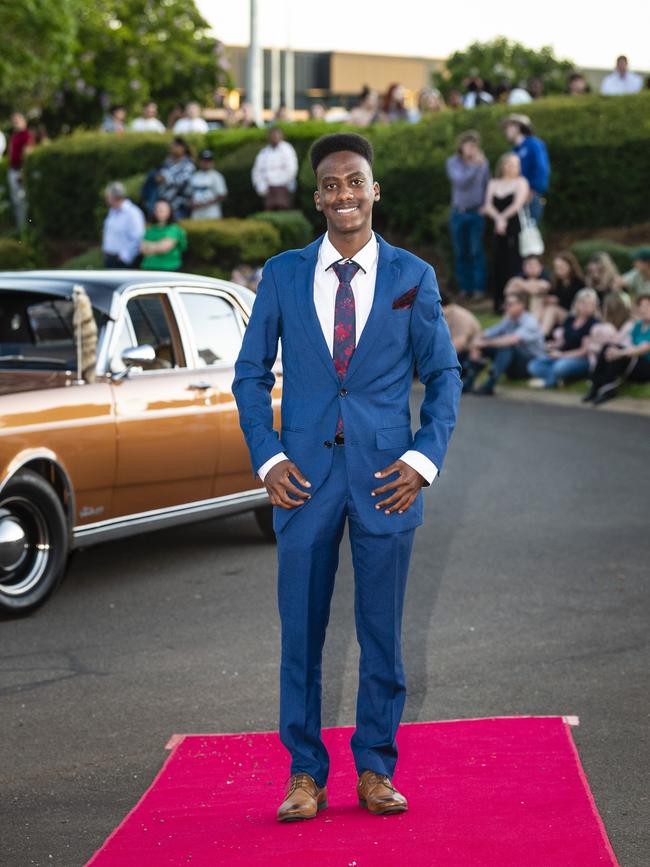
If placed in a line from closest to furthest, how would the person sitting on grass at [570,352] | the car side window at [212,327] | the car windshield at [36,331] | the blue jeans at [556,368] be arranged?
1. the car windshield at [36,331]
2. the car side window at [212,327]
3. the person sitting on grass at [570,352]
4. the blue jeans at [556,368]

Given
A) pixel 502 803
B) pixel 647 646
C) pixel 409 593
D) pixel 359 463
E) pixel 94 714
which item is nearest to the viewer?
pixel 359 463

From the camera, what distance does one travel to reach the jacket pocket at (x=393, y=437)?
15.6 ft

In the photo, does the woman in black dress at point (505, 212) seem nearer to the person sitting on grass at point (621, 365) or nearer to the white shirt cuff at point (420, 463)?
the person sitting on grass at point (621, 365)

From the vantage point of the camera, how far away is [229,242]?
22.7m

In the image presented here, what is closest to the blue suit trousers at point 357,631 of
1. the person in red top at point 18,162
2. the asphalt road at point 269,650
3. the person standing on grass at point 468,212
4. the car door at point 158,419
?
the asphalt road at point 269,650

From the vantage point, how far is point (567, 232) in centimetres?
2325

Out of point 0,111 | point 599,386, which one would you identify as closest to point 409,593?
point 599,386

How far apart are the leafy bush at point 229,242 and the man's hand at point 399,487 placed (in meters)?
18.0

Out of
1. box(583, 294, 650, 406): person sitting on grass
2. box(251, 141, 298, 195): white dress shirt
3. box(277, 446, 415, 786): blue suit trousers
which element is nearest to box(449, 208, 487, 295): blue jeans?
box(251, 141, 298, 195): white dress shirt

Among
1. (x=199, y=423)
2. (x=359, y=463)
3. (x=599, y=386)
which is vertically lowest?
(x=599, y=386)

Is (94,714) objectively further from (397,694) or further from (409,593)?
(409,593)

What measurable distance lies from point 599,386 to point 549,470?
13.2 ft

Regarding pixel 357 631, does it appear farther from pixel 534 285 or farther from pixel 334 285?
pixel 534 285

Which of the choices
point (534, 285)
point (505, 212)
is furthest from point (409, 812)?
point (505, 212)
